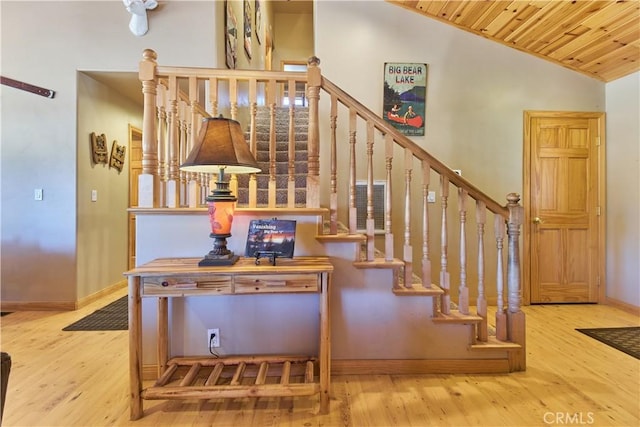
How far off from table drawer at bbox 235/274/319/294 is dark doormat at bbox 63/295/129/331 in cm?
180

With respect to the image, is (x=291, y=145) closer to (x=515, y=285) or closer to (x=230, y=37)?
(x=515, y=285)

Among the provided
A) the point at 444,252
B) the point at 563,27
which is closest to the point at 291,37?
the point at 563,27

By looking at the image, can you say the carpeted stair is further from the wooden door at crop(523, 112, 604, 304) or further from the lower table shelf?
the wooden door at crop(523, 112, 604, 304)

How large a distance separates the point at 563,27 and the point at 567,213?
6.09 ft

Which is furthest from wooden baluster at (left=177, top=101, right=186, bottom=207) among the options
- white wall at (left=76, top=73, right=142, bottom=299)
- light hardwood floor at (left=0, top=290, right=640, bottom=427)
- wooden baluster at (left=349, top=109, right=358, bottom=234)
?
white wall at (left=76, top=73, right=142, bottom=299)

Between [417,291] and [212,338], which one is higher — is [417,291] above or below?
above

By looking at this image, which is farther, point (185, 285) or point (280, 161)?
point (280, 161)

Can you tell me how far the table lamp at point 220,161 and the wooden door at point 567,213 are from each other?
10.6 ft

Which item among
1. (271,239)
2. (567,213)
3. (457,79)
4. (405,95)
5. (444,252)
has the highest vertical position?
(457,79)

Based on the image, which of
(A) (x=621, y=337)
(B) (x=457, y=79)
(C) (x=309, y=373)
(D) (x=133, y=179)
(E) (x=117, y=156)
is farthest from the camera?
(D) (x=133, y=179)

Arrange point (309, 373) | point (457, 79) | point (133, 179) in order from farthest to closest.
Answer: point (133, 179), point (457, 79), point (309, 373)

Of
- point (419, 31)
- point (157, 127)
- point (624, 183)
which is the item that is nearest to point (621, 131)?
point (624, 183)

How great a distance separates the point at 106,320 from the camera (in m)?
2.95

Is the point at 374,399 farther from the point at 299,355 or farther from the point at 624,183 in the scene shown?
the point at 624,183
